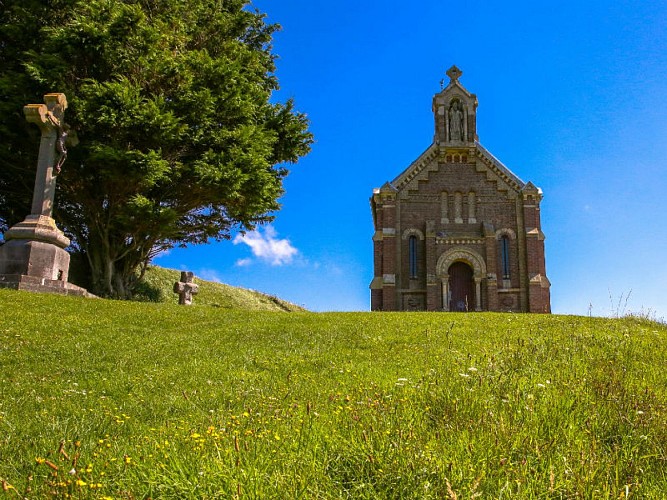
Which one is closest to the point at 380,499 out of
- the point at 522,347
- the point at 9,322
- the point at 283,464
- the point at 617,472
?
the point at 283,464

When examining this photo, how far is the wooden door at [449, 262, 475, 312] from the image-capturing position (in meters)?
29.2

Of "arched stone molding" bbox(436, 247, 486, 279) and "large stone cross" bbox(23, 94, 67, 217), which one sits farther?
"arched stone molding" bbox(436, 247, 486, 279)

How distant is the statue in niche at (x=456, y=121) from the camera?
32.5 m

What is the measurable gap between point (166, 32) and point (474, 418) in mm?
19607

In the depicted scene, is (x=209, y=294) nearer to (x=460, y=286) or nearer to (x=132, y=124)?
(x=132, y=124)

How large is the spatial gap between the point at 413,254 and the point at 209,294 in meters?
11.8

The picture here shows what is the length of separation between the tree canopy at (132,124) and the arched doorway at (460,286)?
12.5m

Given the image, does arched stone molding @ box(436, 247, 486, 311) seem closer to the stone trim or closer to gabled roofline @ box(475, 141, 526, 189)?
the stone trim

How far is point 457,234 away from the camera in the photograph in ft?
98.7

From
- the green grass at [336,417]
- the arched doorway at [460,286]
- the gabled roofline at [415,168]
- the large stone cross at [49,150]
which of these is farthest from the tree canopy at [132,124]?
the arched doorway at [460,286]

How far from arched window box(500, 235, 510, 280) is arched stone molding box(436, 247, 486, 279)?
4.27 ft

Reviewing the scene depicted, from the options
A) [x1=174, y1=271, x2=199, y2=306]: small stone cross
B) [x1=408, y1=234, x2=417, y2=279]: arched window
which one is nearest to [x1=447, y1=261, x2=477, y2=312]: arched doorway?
[x1=408, y1=234, x2=417, y2=279]: arched window

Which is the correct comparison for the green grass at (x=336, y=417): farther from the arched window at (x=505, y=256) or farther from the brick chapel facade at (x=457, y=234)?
the arched window at (x=505, y=256)

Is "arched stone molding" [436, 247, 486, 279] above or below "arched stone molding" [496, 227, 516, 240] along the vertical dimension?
below
